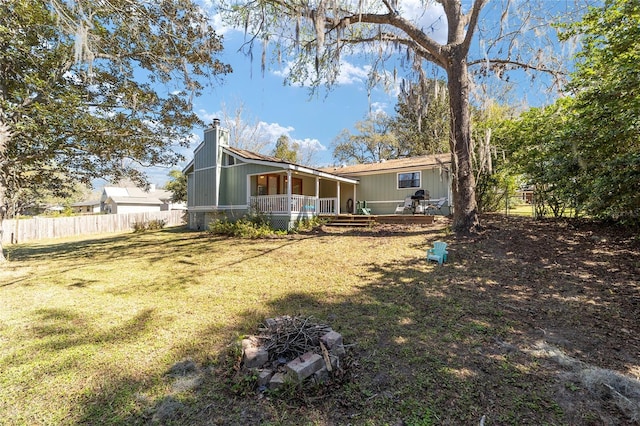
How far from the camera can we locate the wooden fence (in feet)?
46.1

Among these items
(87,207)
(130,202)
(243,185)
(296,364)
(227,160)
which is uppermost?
(227,160)

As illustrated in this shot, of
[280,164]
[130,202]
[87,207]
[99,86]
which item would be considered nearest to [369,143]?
[280,164]

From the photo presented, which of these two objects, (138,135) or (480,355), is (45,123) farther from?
(480,355)

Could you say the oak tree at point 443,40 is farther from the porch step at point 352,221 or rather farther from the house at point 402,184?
the house at point 402,184

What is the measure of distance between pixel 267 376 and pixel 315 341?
56 centimetres

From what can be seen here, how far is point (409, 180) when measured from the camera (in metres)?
14.2

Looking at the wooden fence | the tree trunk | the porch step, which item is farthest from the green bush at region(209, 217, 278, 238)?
the wooden fence

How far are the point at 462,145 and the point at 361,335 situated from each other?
21.5 ft

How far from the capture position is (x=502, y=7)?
697 cm

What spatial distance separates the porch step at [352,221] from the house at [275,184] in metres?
0.94

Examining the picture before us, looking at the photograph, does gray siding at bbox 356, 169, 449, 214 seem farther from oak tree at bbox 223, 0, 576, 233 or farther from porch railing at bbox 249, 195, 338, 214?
oak tree at bbox 223, 0, 576, 233

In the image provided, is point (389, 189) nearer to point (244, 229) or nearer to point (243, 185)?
point (243, 185)

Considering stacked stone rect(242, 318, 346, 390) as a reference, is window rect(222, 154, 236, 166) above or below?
above

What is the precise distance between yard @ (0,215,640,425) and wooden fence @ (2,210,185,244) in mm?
10738
